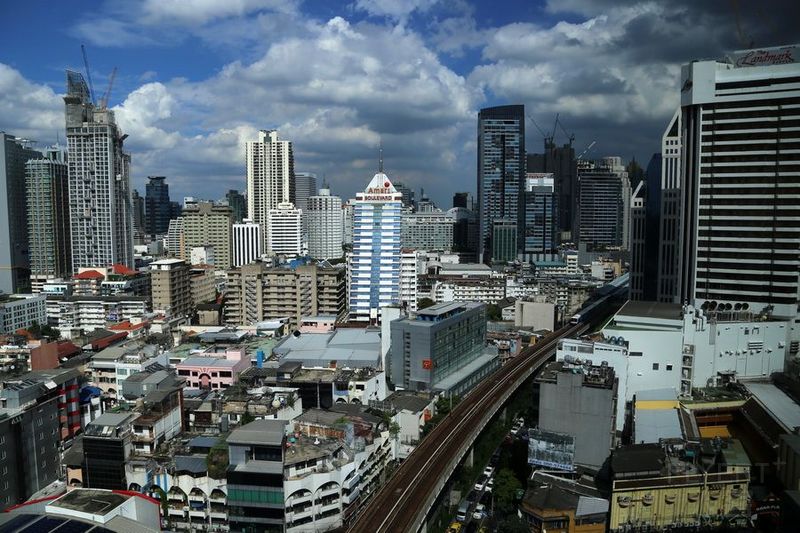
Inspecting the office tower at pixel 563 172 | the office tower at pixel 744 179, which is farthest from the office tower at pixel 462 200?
the office tower at pixel 744 179

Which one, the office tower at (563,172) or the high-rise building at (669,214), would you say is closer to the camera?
the high-rise building at (669,214)

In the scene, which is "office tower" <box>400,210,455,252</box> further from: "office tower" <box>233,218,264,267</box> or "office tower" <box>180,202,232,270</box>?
"office tower" <box>180,202,232,270</box>

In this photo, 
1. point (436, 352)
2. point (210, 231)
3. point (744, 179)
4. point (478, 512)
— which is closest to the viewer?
point (478, 512)

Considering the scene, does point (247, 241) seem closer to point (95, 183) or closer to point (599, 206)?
point (95, 183)

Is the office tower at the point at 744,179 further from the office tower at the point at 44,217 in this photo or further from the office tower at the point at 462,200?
the office tower at the point at 462,200

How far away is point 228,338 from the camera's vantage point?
44281 millimetres

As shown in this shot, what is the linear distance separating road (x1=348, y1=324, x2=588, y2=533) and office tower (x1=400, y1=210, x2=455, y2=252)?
7967cm

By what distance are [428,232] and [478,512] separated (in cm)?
9662

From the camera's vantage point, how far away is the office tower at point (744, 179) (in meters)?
35.3

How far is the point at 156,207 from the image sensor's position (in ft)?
442

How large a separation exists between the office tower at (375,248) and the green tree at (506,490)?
28.3m

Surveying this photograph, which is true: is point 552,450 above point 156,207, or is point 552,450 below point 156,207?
below

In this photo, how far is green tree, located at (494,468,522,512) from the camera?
25.6m

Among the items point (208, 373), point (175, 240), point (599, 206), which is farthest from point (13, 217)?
point (599, 206)
